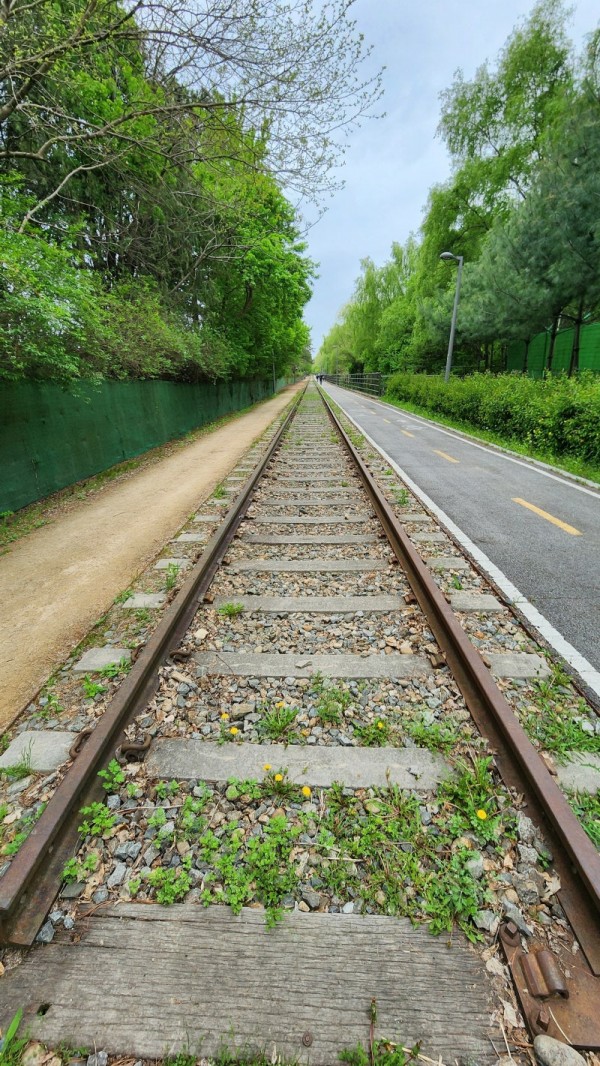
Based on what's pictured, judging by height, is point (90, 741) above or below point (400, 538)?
below

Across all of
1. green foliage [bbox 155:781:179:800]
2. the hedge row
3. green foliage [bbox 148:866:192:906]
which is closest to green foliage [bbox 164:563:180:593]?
green foliage [bbox 155:781:179:800]

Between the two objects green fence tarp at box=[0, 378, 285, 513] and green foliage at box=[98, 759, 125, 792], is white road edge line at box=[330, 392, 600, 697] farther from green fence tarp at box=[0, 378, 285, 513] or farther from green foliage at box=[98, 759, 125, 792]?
green fence tarp at box=[0, 378, 285, 513]

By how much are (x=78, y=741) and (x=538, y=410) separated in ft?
37.4

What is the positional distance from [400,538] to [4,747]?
3.66m

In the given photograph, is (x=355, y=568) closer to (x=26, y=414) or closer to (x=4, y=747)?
(x=4, y=747)

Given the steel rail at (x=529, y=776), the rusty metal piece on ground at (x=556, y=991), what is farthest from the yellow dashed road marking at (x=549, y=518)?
the rusty metal piece on ground at (x=556, y=991)

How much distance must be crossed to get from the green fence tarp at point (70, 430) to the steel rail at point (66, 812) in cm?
492

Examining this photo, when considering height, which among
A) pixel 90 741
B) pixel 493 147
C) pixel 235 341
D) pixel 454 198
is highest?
pixel 493 147

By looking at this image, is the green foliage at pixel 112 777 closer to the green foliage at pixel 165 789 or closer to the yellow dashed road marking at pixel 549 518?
the green foliage at pixel 165 789

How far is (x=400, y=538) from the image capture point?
4445mm

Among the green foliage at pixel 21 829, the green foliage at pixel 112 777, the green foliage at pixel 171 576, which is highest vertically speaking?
the green foliage at pixel 171 576

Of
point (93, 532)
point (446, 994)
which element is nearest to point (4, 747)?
point (446, 994)

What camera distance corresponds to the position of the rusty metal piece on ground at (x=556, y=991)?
1.22 metres

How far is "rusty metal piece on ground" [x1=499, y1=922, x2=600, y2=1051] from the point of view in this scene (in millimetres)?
1225
